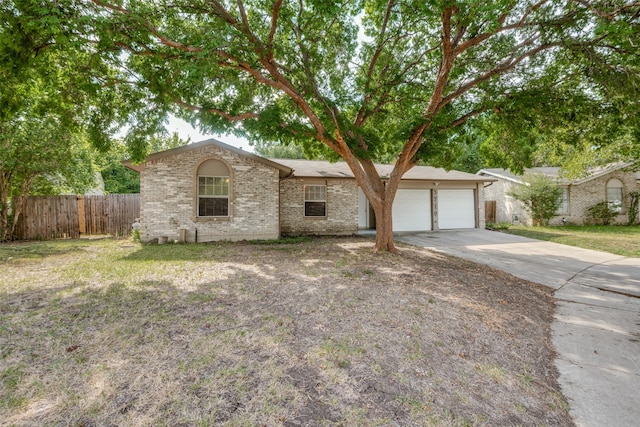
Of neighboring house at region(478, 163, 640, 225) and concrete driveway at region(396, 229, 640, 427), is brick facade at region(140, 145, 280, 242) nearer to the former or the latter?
concrete driveway at region(396, 229, 640, 427)

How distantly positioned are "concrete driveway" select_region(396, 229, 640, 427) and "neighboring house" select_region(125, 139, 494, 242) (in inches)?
221

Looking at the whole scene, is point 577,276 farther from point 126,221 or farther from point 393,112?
point 126,221

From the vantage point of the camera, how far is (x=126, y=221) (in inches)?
498

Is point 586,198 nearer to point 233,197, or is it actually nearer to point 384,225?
point 384,225

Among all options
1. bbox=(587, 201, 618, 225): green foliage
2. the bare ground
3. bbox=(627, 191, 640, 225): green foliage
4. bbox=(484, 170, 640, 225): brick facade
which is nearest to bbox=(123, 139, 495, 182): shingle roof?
bbox=(484, 170, 640, 225): brick facade

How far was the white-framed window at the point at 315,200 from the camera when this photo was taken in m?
13.3

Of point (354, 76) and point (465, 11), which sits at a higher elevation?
point (354, 76)

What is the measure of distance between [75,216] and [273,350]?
13222 mm

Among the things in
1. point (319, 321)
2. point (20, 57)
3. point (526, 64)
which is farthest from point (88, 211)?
point (526, 64)

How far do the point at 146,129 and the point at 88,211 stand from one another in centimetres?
615

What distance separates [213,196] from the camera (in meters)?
10.8

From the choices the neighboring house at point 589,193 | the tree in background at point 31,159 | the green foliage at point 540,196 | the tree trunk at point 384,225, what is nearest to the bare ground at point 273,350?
the tree trunk at point 384,225

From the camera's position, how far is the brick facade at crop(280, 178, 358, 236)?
1300 cm

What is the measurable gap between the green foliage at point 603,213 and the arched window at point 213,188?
21441 millimetres
